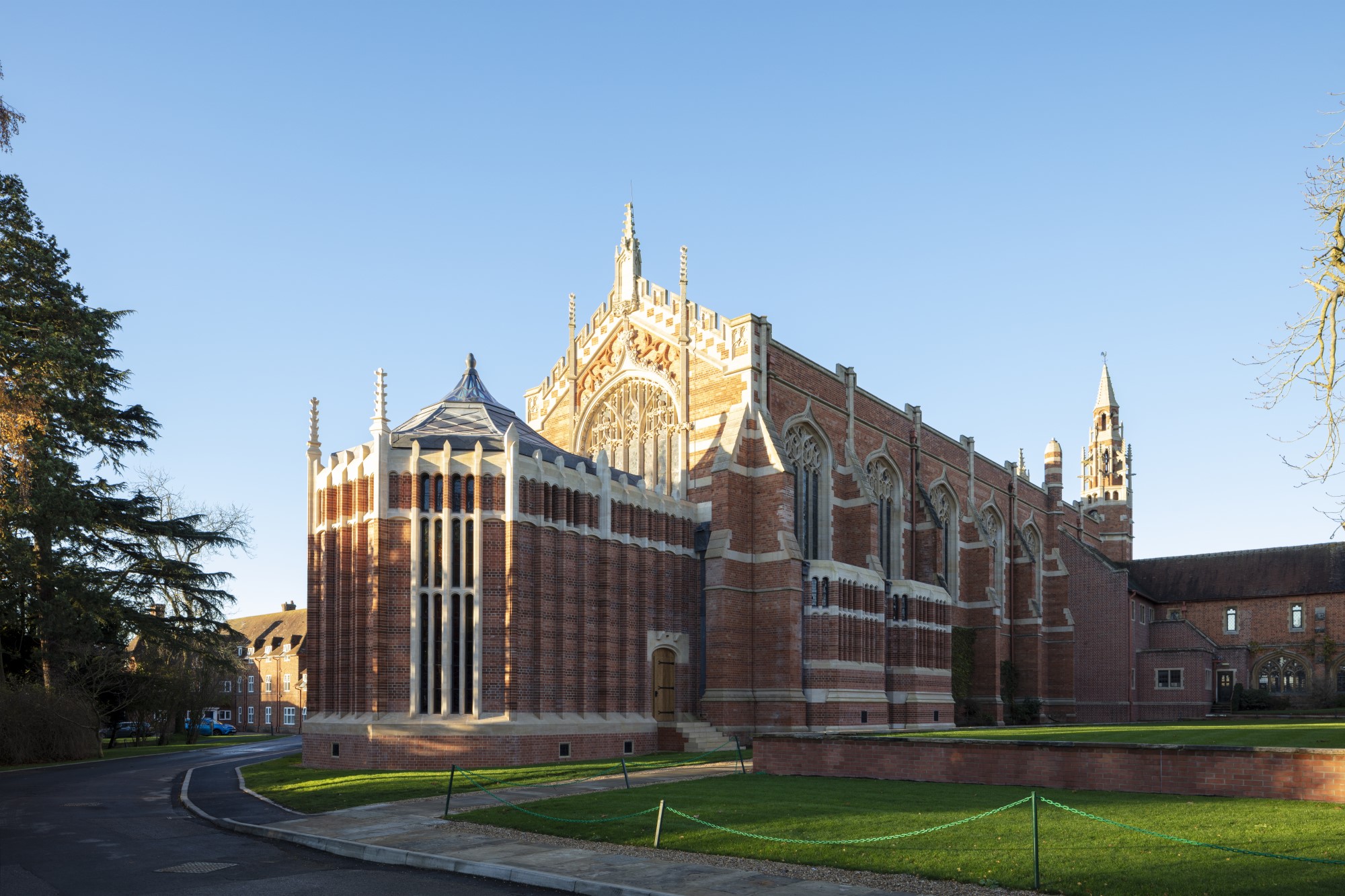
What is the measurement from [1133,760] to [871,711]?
719 inches

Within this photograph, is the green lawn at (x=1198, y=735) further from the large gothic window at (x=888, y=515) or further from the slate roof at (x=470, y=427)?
the slate roof at (x=470, y=427)

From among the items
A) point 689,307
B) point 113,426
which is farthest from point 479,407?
point 113,426

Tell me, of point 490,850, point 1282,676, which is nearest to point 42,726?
point 490,850

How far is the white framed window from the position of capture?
2181 inches

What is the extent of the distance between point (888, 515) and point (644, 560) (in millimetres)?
16557

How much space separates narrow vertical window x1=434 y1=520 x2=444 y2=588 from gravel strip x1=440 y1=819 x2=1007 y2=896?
35.6 ft

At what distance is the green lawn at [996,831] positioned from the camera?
415 inches

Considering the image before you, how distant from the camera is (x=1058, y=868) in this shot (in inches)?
433

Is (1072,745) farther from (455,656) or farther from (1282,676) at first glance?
(1282,676)

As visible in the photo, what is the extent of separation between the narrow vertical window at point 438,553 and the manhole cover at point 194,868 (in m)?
12.3

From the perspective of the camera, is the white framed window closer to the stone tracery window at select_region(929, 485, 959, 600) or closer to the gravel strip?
the stone tracery window at select_region(929, 485, 959, 600)

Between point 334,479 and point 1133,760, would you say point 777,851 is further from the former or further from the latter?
point 334,479

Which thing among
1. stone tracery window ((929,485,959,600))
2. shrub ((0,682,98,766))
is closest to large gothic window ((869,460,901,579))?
stone tracery window ((929,485,959,600))

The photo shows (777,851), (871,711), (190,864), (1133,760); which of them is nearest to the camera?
(777,851)
